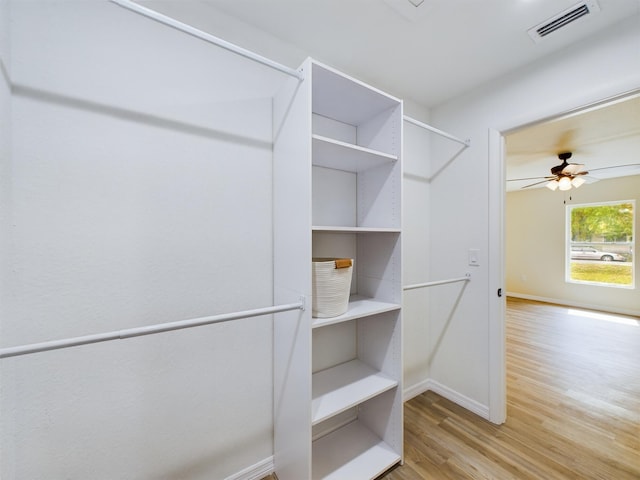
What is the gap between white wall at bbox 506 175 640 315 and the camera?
4.61 meters

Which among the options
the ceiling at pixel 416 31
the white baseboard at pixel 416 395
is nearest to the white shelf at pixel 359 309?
the white baseboard at pixel 416 395

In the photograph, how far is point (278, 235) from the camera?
1.38 m

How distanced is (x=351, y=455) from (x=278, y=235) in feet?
4.39

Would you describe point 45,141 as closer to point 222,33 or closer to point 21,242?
point 21,242

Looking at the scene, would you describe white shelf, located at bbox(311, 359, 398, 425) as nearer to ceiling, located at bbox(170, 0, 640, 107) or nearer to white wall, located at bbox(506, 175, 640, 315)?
ceiling, located at bbox(170, 0, 640, 107)

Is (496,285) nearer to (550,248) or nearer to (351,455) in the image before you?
(351,455)

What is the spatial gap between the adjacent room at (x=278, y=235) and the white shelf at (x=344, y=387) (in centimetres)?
1

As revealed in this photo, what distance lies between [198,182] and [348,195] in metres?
0.94

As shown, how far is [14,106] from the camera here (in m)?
0.90

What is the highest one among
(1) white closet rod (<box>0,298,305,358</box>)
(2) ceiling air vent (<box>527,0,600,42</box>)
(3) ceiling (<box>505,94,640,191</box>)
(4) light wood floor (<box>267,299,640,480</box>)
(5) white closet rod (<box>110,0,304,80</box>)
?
(2) ceiling air vent (<box>527,0,600,42</box>)

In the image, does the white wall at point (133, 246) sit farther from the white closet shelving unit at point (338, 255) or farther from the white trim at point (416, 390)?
the white trim at point (416, 390)

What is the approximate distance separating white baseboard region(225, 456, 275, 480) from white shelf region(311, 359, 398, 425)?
1.58 feet

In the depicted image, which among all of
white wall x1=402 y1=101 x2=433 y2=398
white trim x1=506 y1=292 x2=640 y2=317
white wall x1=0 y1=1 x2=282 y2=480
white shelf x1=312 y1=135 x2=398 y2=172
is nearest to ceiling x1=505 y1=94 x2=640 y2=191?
white wall x1=402 y1=101 x2=433 y2=398

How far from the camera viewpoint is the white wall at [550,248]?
4.61 m
